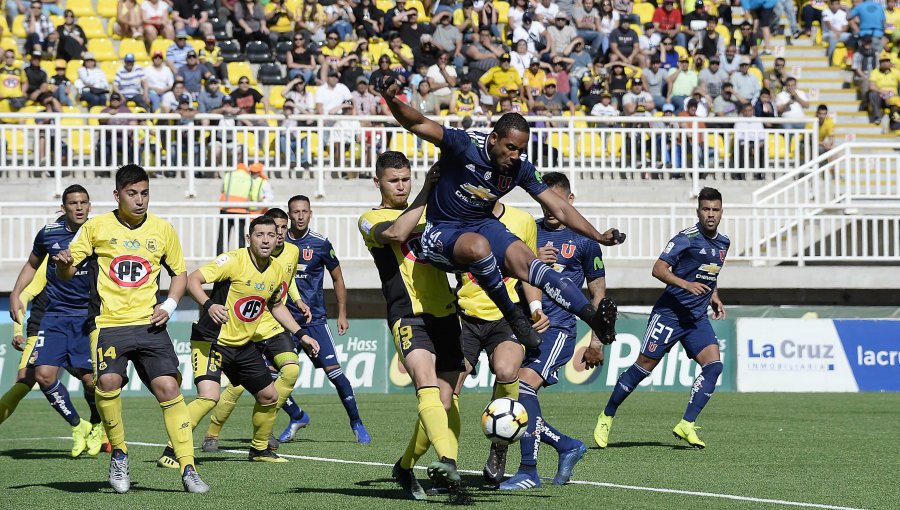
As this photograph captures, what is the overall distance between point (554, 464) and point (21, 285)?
4946 mm

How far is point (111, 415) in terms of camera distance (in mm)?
9680

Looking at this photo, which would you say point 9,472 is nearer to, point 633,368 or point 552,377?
point 552,377

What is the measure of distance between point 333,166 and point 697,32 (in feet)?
30.3

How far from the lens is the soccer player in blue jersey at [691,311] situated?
13094mm

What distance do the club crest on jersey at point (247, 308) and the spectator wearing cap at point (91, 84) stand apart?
623 inches

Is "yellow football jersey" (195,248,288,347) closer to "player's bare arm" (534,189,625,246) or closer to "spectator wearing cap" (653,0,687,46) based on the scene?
"player's bare arm" (534,189,625,246)

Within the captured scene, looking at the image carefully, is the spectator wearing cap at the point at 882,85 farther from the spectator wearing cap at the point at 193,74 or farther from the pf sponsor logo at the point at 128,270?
the pf sponsor logo at the point at 128,270

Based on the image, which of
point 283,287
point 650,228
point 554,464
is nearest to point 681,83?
point 650,228

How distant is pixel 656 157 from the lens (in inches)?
1005

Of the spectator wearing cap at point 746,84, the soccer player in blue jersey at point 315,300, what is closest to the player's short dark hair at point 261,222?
the soccer player in blue jersey at point 315,300

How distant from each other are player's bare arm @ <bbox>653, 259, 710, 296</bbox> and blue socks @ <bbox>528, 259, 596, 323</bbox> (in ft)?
13.9

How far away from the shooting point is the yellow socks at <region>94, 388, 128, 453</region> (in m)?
9.64

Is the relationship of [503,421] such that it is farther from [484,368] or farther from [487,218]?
[484,368]

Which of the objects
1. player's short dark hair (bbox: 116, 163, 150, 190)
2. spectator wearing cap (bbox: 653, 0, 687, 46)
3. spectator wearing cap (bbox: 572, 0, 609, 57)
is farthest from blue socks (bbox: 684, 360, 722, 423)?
spectator wearing cap (bbox: 653, 0, 687, 46)
